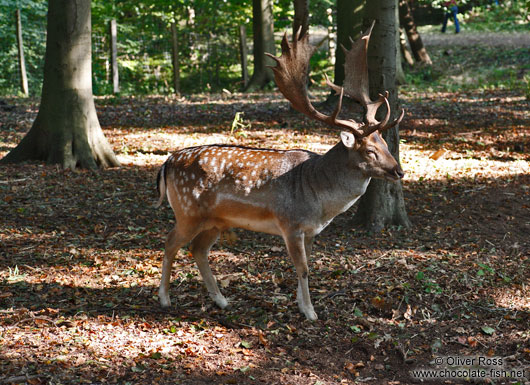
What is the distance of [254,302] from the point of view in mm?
5691

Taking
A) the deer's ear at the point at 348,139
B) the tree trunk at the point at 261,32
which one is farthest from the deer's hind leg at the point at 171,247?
the tree trunk at the point at 261,32

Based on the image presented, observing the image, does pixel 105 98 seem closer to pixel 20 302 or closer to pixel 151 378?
pixel 20 302

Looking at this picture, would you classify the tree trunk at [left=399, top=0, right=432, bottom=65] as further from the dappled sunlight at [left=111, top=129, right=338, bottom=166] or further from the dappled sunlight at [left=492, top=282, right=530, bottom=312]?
the dappled sunlight at [left=492, top=282, right=530, bottom=312]

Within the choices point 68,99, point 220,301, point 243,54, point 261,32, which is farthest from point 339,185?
point 243,54

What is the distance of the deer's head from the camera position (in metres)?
5.20

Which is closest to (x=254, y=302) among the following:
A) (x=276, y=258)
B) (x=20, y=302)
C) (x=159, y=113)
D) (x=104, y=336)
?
(x=276, y=258)

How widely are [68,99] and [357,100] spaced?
5.55 meters

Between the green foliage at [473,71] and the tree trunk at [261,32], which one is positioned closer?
the green foliage at [473,71]

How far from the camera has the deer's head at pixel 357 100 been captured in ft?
17.0

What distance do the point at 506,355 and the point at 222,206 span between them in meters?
2.70

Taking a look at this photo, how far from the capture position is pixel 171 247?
5422 millimetres

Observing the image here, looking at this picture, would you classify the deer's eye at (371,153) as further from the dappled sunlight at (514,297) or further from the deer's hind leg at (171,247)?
the dappled sunlight at (514,297)

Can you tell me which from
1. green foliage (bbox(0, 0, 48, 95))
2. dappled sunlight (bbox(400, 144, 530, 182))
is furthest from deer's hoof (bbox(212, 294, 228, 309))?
green foliage (bbox(0, 0, 48, 95))

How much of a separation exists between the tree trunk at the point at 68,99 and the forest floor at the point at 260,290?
1.22 ft
